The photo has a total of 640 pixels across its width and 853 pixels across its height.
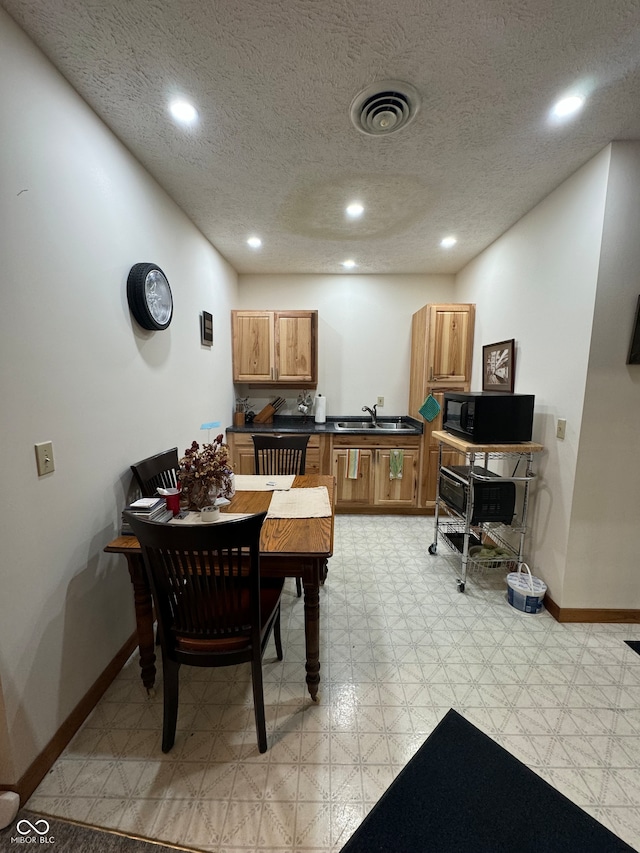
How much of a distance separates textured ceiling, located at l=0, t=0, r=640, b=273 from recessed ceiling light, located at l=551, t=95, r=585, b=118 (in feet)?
0.16

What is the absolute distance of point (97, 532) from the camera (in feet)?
5.06

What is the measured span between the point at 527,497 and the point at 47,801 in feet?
9.10

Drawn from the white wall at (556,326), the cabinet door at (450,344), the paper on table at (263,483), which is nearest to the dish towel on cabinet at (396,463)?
the cabinet door at (450,344)

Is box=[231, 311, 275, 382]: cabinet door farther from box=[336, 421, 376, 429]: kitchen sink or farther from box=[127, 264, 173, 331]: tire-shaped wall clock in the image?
box=[127, 264, 173, 331]: tire-shaped wall clock

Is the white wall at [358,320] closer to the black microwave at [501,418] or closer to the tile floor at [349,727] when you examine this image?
the black microwave at [501,418]

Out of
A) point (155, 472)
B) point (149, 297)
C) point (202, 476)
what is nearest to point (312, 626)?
point (202, 476)

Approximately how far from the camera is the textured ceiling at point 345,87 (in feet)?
3.65

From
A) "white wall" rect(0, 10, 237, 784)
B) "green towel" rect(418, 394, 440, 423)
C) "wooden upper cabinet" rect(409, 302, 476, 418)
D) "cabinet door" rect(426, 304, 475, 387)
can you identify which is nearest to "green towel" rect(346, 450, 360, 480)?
"green towel" rect(418, 394, 440, 423)

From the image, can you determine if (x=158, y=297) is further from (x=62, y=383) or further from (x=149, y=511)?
(x=149, y=511)

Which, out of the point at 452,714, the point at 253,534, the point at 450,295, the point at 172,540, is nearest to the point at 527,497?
the point at 452,714

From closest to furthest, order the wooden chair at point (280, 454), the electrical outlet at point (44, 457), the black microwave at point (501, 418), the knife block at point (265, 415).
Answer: the electrical outlet at point (44, 457)
the black microwave at point (501, 418)
the wooden chair at point (280, 454)
the knife block at point (265, 415)

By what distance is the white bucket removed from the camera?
2066 millimetres

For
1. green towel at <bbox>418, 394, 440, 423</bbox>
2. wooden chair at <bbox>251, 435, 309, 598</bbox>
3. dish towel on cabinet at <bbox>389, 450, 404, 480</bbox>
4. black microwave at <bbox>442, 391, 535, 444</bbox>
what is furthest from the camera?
dish towel on cabinet at <bbox>389, 450, 404, 480</bbox>

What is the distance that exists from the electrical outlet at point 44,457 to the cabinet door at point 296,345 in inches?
99.3
